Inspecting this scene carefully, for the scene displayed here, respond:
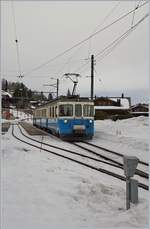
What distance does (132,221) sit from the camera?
5660mm

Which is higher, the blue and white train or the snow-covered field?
the blue and white train

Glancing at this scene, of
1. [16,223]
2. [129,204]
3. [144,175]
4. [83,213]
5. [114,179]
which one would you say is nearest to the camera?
[16,223]

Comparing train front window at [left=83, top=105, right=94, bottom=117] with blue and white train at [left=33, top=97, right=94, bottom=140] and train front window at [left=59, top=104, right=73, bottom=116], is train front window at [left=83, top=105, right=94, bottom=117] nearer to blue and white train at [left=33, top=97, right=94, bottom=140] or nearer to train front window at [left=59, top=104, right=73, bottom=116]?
blue and white train at [left=33, top=97, right=94, bottom=140]

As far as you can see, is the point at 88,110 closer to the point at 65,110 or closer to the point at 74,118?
the point at 74,118

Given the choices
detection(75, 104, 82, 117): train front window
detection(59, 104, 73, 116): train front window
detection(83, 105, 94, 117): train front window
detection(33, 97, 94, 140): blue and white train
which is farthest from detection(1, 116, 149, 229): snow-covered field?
detection(83, 105, 94, 117): train front window

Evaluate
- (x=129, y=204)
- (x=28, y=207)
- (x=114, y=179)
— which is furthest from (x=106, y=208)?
(x=114, y=179)

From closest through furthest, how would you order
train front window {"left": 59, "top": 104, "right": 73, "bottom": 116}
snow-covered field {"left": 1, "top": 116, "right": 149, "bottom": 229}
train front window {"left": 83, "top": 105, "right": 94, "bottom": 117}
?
1. snow-covered field {"left": 1, "top": 116, "right": 149, "bottom": 229}
2. train front window {"left": 59, "top": 104, "right": 73, "bottom": 116}
3. train front window {"left": 83, "top": 105, "right": 94, "bottom": 117}

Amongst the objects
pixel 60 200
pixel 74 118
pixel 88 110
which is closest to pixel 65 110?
pixel 74 118

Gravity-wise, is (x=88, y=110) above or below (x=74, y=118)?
above

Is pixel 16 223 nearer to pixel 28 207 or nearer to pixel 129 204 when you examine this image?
pixel 28 207

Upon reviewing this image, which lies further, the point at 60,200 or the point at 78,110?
the point at 78,110

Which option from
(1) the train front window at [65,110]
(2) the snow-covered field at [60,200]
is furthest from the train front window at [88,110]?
(2) the snow-covered field at [60,200]

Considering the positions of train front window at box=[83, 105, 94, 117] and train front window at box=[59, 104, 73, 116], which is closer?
train front window at box=[59, 104, 73, 116]

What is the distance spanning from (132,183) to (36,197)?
1755 mm
